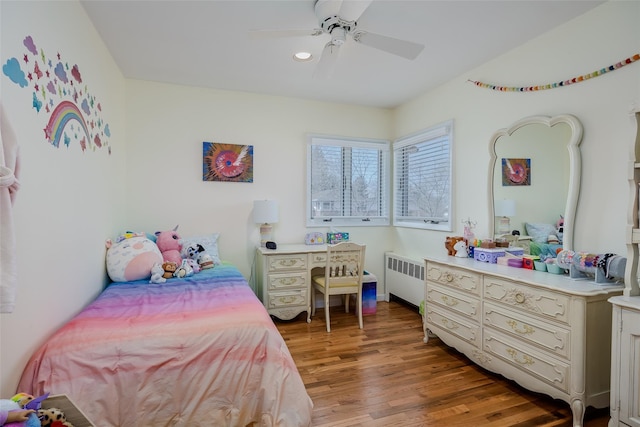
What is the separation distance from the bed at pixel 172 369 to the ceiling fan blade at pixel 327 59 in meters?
1.77

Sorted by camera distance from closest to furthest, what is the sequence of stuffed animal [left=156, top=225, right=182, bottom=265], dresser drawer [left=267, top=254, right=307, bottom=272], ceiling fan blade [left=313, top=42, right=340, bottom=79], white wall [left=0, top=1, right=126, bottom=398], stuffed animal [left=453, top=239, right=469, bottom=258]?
white wall [left=0, top=1, right=126, bottom=398], ceiling fan blade [left=313, top=42, right=340, bottom=79], stuffed animal [left=453, top=239, right=469, bottom=258], stuffed animal [left=156, top=225, right=182, bottom=265], dresser drawer [left=267, top=254, right=307, bottom=272]

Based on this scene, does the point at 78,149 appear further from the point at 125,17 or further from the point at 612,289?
the point at 612,289

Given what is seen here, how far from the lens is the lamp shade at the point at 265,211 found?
11.6 feet

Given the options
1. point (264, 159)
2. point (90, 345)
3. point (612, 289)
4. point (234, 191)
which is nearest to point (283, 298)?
point (234, 191)

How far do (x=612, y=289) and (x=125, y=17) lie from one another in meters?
3.55

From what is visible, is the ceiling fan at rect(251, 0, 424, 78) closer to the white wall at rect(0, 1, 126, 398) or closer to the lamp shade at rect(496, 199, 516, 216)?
the white wall at rect(0, 1, 126, 398)

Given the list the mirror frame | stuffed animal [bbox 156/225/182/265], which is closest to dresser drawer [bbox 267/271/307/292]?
stuffed animal [bbox 156/225/182/265]

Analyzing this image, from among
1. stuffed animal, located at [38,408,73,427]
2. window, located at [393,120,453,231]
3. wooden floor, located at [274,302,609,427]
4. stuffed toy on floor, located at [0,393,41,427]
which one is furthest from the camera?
window, located at [393,120,453,231]

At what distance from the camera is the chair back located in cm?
325

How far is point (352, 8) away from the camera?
1.90 m

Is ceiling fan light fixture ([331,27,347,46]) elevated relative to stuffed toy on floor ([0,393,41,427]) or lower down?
elevated

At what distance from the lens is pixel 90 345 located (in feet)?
4.91

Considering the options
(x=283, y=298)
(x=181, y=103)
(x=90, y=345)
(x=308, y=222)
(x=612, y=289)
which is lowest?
(x=283, y=298)

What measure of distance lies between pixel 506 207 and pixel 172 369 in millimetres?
2743
